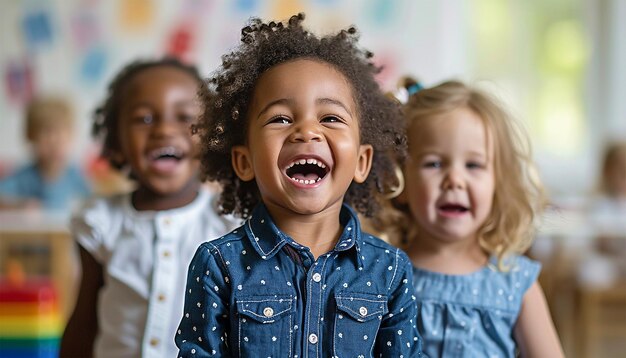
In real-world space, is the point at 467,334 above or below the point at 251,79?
below

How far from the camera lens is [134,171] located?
190 centimetres

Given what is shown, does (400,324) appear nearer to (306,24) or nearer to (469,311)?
(469,311)

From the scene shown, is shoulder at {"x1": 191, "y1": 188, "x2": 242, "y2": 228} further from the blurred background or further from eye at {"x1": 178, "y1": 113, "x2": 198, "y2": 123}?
the blurred background

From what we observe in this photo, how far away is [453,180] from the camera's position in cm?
155

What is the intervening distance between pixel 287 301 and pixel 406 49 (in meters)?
4.53

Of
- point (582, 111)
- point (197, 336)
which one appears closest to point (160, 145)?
point (197, 336)

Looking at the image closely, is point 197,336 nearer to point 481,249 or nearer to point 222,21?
point 481,249

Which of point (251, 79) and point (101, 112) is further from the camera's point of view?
point (101, 112)

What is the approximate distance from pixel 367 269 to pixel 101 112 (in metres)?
1.00

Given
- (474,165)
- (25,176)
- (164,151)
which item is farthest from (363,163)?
(25,176)

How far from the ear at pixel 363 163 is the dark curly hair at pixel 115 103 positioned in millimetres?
686

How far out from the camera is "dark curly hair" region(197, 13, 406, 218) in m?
1.28

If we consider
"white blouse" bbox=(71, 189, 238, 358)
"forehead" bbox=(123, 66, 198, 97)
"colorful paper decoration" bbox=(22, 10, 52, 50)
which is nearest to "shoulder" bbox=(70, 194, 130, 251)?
"white blouse" bbox=(71, 189, 238, 358)

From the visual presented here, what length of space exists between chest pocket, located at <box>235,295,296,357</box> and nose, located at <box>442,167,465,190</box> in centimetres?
49
